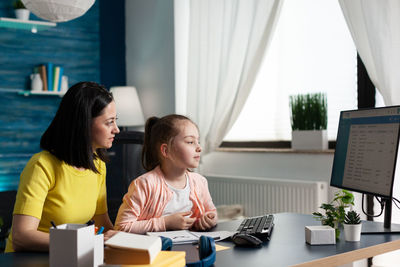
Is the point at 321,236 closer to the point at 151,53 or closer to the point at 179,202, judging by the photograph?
the point at 179,202

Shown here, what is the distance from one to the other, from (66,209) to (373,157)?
1.04 meters

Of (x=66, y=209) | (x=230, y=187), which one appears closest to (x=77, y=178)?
(x=66, y=209)

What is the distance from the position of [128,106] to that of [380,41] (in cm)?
218

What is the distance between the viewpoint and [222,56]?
152 inches

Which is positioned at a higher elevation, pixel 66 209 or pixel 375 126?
pixel 375 126

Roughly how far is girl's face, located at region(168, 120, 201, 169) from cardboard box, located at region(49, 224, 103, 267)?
81 centimetres

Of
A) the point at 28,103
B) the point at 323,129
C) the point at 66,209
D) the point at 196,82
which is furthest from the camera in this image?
the point at 28,103

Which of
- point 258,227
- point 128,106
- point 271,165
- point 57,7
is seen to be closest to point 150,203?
point 258,227

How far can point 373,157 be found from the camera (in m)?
1.73

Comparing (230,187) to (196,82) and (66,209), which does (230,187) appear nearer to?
(196,82)

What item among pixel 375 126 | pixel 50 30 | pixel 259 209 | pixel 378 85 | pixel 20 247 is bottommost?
pixel 259 209

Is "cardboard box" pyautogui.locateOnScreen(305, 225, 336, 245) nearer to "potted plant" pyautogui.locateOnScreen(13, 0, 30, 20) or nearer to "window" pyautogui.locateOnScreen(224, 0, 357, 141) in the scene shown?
"window" pyautogui.locateOnScreen(224, 0, 357, 141)

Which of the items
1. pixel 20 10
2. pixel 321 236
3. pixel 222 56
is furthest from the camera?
pixel 20 10

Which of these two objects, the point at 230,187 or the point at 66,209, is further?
the point at 230,187
